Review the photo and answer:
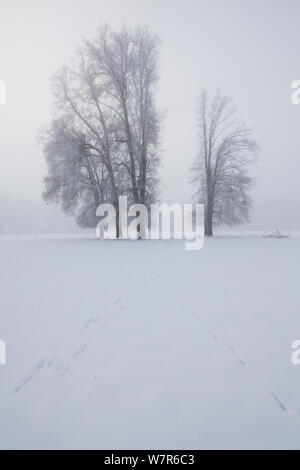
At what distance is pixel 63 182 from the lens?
52.7ft

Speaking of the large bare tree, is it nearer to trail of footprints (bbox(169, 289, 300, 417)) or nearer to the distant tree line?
the distant tree line

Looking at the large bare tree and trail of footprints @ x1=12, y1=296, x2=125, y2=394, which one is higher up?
the large bare tree

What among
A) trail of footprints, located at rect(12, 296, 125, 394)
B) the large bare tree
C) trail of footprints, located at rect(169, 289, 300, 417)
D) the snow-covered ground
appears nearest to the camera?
the snow-covered ground

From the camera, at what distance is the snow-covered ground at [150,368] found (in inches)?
68.6

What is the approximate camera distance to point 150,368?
237 centimetres

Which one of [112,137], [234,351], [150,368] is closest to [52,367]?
[150,368]

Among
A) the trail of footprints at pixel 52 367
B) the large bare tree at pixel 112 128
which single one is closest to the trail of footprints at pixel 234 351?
the trail of footprints at pixel 52 367

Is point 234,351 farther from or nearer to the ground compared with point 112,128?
nearer to the ground

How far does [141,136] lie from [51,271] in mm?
12809

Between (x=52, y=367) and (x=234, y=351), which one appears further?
(x=234, y=351)

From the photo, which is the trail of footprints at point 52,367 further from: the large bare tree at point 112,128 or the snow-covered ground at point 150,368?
the large bare tree at point 112,128

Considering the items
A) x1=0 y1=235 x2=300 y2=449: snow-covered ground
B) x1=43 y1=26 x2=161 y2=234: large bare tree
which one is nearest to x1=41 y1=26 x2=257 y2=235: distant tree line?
x1=43 y1=26 x2=161 y2=234: large bare tree

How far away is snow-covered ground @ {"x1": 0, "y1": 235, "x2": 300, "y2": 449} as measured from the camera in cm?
174

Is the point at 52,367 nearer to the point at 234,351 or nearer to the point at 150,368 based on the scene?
the point at 150,368
